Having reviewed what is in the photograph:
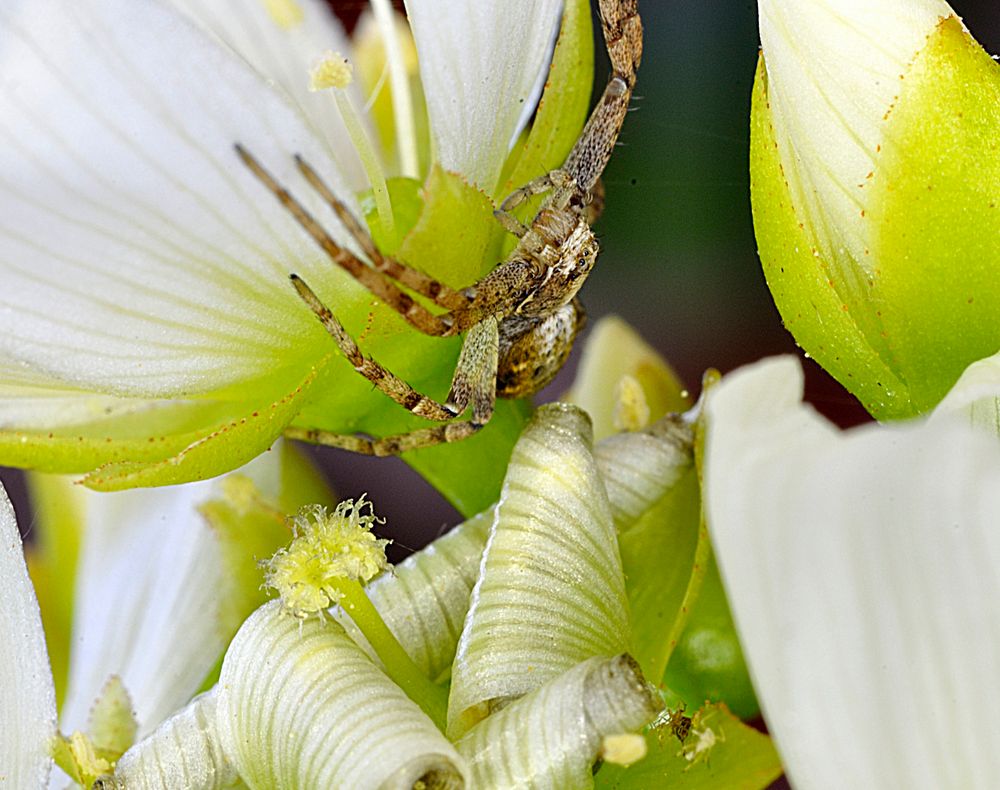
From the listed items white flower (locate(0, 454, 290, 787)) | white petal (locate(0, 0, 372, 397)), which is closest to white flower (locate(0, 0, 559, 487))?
white petal (locate(0, 0, 372, 397))

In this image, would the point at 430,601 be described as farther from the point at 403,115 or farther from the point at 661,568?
the point at 403,115

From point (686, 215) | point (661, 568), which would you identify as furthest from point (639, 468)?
point (686, 215)

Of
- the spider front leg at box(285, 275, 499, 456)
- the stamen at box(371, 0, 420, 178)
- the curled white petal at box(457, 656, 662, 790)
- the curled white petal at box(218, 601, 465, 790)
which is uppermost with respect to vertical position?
the stamen at box(371, 0, 420, 178)

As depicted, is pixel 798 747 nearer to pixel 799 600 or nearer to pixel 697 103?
pixel 799 600

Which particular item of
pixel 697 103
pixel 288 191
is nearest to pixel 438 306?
pixel 288 191

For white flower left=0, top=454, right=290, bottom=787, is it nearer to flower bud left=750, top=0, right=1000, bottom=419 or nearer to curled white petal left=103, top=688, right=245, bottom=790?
curled white petal left=103, top=688, right=245, bottom=790

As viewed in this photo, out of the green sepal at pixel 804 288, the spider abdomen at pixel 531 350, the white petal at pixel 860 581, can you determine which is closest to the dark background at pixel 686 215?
the spider abdomen at pixel 531 350

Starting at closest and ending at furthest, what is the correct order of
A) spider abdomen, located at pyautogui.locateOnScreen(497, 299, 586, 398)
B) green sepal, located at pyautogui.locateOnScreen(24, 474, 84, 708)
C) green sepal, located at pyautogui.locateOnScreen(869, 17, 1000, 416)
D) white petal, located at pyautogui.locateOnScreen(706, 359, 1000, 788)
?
white petal, located at pyautogui.locateOnScreen(706, 359, 1000, 788) → green sepal, located at pyautogui.locateOnScreen(869, 17, 1000, 416) → spider abdomen, located at pyautogui.locateOnScreen(497, 299, 586, 398) → green sepal, located at pyautogui.locateOnScreen(24, 474, 84, 708)
